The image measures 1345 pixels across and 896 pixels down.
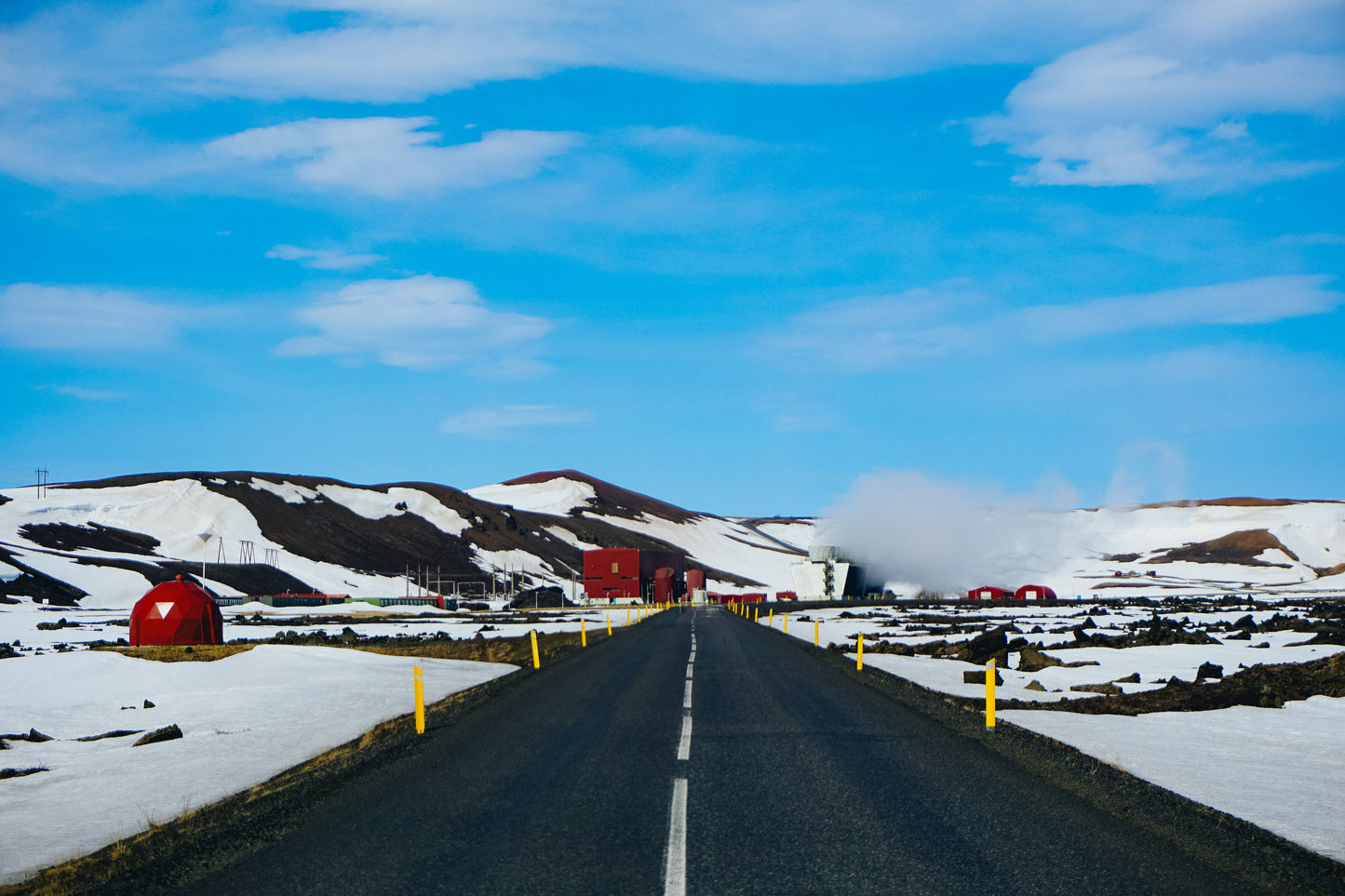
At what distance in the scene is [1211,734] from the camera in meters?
16.3

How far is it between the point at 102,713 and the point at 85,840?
14.8 metres

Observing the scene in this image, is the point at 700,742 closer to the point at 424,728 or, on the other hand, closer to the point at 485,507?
the point at 424,728

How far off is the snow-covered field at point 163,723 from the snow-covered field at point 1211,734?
12397 millimetres

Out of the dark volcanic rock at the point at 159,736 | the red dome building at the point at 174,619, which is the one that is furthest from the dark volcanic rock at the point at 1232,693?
the red dome building at the point at 174,619

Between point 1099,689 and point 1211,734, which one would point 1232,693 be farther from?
point 1211,734

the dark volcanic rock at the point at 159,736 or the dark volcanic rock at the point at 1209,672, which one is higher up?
the dark volcanic rock at the point at 1209,672

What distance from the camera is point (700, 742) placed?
1390cm

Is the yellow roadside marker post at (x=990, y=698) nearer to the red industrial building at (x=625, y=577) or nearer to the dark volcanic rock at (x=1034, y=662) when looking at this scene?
the dark volcanic rock at (x=1034, y=662)

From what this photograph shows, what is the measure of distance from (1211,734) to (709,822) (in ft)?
37.2

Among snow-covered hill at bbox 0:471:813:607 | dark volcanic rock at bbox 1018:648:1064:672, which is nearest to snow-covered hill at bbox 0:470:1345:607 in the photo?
snow-covered hill at bbox 0:471:813:607

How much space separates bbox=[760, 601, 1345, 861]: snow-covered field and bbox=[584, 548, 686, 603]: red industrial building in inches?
3246

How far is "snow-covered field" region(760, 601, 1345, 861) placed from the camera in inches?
424

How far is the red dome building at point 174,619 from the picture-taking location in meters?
39.2

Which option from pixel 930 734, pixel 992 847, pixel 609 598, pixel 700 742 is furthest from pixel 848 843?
pixel 609 598
